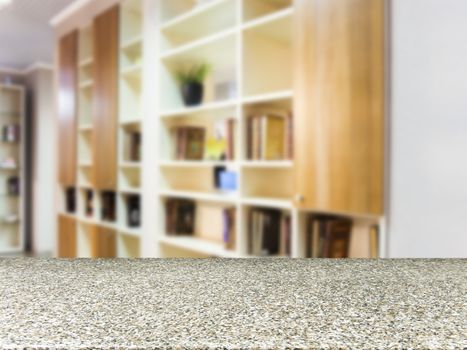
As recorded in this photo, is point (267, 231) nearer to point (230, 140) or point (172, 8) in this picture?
point (230, 140)

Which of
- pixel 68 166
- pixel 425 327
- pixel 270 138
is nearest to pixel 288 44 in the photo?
pixel 270 138

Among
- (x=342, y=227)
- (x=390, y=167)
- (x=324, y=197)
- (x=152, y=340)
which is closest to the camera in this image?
(x=152, y=340)

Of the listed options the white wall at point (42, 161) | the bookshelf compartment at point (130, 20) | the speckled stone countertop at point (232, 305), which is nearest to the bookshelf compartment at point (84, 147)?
the bookshelf compartment at point (130, 20)

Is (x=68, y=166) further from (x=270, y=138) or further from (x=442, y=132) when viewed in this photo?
(x=442, y=132)

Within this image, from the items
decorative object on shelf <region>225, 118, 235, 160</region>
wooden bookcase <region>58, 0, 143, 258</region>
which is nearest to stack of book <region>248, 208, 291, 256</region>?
decorative object on shelf <region>225, 118, 235, 160</region>

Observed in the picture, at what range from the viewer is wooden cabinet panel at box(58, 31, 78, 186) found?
3727 millimetres

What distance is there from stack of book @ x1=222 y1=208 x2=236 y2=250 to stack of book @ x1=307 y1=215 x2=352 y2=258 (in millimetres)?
508

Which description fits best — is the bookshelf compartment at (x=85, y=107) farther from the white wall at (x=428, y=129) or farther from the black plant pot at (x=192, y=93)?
the white wall at (x=428, y=129)

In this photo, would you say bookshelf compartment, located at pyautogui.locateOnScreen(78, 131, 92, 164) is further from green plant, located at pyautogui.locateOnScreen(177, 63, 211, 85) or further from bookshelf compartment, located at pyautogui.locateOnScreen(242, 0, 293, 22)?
bookshelf compartment, located at pyautogui.locateOnScreen(242, 0, 293, 22)

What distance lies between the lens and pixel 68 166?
3.80 metres

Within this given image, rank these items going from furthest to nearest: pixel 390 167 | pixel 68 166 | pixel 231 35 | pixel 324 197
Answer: pixel 68 166 < pixel 231 35 < pixel 324 197 < pixel 390 167

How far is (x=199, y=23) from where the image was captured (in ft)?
7.92

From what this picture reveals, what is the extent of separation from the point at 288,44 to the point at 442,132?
1059 millimetres

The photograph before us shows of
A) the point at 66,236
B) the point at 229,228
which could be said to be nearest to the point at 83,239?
Answer: the point at 66,236
